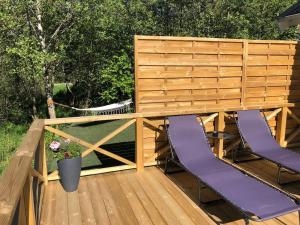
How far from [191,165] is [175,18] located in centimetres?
925

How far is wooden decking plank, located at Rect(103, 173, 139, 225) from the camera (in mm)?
3588

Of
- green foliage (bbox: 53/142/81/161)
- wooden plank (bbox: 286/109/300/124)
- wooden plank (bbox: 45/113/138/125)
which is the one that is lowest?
green foliage (bbox: 53/142/81/161)

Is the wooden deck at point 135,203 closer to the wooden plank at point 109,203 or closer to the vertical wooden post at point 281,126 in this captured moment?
the wooden plank at point 109,203

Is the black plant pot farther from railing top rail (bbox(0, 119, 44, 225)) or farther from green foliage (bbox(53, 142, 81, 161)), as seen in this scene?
railing top rail (bbox(0, 119, 44, 225))

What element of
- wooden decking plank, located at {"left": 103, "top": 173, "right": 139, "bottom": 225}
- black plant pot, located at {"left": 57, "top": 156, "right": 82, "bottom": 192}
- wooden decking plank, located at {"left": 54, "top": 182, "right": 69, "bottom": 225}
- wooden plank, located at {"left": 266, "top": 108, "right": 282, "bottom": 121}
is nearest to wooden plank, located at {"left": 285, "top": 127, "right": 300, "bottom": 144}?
wooden plank, located at {"left": 266, "top": 108, "right": 282, "bottom": 121}

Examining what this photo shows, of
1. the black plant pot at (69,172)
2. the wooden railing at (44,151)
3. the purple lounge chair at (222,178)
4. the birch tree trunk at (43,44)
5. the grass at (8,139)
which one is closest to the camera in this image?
the wooden railing at (44,151)

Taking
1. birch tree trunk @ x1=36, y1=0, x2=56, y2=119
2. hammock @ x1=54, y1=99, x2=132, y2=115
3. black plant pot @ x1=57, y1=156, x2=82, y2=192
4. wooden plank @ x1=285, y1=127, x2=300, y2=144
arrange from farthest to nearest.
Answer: hammock @ x1=54, y1=99, x2=132, y2=115
birch tree trunk @ x1=36, y1=0, x2=56, y2=119
wooden plank @ x1=285, y1=127, x2=300, y2=144
black plant pot @ x1=57, y1=156, x2=82, y2=192

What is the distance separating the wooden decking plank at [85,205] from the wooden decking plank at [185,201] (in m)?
1.11

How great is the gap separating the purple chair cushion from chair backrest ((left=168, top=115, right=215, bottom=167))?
778 millimetres

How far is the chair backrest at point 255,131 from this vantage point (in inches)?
195

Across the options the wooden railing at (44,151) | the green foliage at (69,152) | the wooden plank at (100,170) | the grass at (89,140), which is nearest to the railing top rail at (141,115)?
the wooden railing at (44,151)

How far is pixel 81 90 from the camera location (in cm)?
1344

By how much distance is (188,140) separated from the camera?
4750mm

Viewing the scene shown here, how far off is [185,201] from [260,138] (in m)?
1.90
